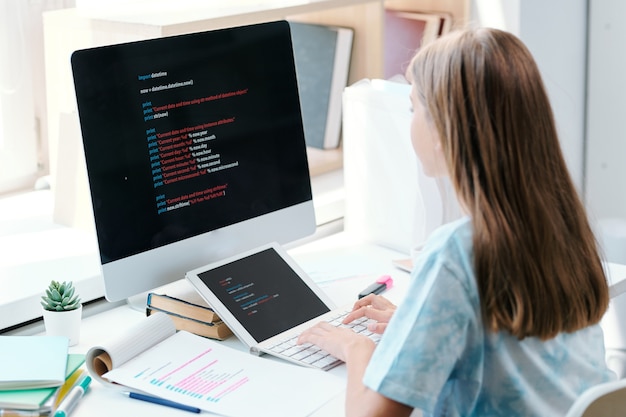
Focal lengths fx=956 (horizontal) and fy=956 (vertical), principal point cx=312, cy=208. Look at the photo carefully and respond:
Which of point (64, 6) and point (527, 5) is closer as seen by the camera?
point (64, 6)

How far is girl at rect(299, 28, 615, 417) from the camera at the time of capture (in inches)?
43.6

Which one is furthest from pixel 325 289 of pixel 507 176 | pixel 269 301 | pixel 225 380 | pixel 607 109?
pixel 607 109

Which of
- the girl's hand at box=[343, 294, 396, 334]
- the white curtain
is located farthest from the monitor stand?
the white curtain

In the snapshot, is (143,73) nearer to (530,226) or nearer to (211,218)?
(211,218)

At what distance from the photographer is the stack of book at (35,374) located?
1.26 m

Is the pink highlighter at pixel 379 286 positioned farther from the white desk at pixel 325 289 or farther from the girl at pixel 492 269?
the girl at pixel 492 269

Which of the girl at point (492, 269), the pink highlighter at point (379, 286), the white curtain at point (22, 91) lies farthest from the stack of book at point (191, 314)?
the white curtain at point (22, 91)

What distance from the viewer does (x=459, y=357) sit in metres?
1.12

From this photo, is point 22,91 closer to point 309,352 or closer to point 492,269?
point 309,352

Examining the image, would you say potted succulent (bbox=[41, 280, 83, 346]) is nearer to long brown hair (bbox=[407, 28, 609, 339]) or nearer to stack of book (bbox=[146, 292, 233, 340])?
stack of book (bbox=[146, 292, 233, 340])

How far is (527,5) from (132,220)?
1.33m

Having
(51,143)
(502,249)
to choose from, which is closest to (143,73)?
(51,143)

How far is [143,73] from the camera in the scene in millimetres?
1521

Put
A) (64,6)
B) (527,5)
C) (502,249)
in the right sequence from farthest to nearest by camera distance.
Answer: (527,5) < (64,6) < (502,249)
